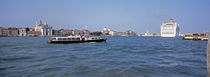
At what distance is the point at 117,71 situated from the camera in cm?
857

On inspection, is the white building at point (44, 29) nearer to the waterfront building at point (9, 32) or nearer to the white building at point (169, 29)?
the waterfront building at point (9, 32)

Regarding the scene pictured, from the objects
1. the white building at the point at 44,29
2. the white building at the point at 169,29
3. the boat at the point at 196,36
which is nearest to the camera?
the boat at the point at 196,36

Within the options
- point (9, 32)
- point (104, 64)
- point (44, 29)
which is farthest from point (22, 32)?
point (104, 64)

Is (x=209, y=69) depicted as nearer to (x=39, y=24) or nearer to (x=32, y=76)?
(x=32, y=76)

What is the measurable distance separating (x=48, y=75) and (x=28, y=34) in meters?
147

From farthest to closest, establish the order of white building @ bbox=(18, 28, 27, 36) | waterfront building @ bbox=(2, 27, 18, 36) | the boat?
white building @ bbox=(18, 28, 27, 36) < waterfront building @ bbox=(2, 27, 18, 36) < the boat

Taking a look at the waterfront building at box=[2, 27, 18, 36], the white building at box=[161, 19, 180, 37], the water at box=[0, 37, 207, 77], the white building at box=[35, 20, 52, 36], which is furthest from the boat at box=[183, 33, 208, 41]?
the waterfront building at box=[2, 27, 18, 36]

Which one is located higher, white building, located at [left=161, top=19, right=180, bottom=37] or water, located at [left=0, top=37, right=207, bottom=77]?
white building, located at [left=161, top=19, right=180, bottom=37]

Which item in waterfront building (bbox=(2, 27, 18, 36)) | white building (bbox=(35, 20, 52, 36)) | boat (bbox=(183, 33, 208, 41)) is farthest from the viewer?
white building (bbox=(35, 20, 52, 36))

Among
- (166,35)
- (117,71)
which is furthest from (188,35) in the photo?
(117,71)

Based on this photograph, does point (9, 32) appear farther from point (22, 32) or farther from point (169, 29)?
point (169, 29)

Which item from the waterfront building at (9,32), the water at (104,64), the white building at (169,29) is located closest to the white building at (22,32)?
the waterfront building at (9,32)

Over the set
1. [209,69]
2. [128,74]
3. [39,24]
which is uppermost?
[39,24]

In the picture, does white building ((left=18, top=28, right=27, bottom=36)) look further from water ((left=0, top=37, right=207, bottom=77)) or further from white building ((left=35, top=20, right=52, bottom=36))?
water ((left=0, top=37, right=207, bottom=77))
